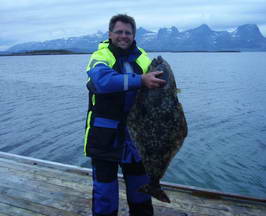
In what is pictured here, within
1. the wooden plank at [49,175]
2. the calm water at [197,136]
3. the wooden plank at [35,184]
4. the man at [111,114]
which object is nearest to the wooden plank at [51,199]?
the wooden plank at [35,184]

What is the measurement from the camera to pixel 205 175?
12.9 meters

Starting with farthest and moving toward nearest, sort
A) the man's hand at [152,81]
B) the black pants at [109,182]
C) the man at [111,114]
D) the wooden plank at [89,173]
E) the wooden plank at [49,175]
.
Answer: the wooden plank at [49,175] → the wooden plank at [89,173] → the black pants at [109,182] → the man at [111,114] → the man's hand at [152,81]

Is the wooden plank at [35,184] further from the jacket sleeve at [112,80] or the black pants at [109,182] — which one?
the jacket sleeve at [112,80]

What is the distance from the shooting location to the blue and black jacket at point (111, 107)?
14.3 ft

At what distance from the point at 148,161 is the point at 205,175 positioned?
9066mm

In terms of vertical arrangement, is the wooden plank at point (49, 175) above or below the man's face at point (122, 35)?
below

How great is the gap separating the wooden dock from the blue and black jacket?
2027 mm

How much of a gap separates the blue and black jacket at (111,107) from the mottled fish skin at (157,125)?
7.5 inches

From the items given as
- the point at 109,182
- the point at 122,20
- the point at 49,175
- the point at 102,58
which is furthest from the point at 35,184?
the point at 122,20

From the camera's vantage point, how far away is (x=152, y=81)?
394 centimetres

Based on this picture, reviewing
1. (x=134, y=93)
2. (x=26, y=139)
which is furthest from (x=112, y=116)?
(x=26, y=139)

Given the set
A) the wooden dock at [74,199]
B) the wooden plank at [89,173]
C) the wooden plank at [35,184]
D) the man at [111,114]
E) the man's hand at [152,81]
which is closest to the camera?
the man's hand at [152,81]

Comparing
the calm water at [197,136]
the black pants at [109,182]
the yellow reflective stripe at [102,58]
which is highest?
the yellow reflective stripe at [102,58]

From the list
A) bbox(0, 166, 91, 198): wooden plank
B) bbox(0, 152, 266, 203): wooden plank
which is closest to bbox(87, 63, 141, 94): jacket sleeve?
bbox(0, 166, 91, 198): wooden plank
